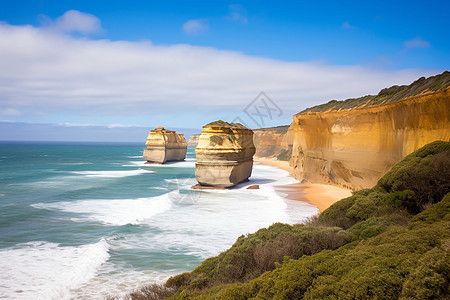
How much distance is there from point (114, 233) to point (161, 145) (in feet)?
124

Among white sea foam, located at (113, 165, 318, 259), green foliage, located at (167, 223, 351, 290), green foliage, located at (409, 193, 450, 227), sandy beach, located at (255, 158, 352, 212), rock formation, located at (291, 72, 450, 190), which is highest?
rock formation, located at (291, 72, 450, 190)

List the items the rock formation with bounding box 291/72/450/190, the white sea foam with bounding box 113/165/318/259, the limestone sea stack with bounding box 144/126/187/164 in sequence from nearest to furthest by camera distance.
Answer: the white sea foam with bounding box 113/165/318/259 → the rock formation with bounding box 291/72/450/190 → the limestone sea stack with bounding box 144/126/187/164

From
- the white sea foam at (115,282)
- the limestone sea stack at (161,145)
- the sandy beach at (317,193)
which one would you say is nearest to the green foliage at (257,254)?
the white sea foam at (115,282)

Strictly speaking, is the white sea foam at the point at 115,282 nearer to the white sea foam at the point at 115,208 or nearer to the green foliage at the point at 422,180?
the white sea foam at the point at 115,208

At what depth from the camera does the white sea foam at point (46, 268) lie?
7.75m

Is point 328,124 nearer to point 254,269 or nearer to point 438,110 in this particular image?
point 438,110

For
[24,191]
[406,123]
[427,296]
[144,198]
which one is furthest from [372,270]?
[24,191]

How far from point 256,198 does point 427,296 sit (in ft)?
55.6

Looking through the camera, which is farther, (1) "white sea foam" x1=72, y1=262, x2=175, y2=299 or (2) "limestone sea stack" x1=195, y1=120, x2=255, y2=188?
(2) "limestone sea stack" x1=195, y1=120, x2=255, y2=188

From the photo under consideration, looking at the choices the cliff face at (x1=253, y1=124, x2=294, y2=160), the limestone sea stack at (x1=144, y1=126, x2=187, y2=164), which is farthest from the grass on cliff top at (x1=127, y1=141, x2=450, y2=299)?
the cliff face at (x1=253, y1=124, x2=294, y2=160)

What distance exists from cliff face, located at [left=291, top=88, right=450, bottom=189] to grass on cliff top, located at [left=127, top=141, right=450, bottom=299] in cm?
200

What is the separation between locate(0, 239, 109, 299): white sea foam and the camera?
7.75 meters

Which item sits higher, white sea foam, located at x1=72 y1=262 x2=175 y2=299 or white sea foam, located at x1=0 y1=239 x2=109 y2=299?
white sea foam, located at x1=0 y1=239 x2=109 y2=299

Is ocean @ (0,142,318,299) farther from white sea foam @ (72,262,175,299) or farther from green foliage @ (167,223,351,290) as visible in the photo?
green foliage @ (167,223,351,290)
